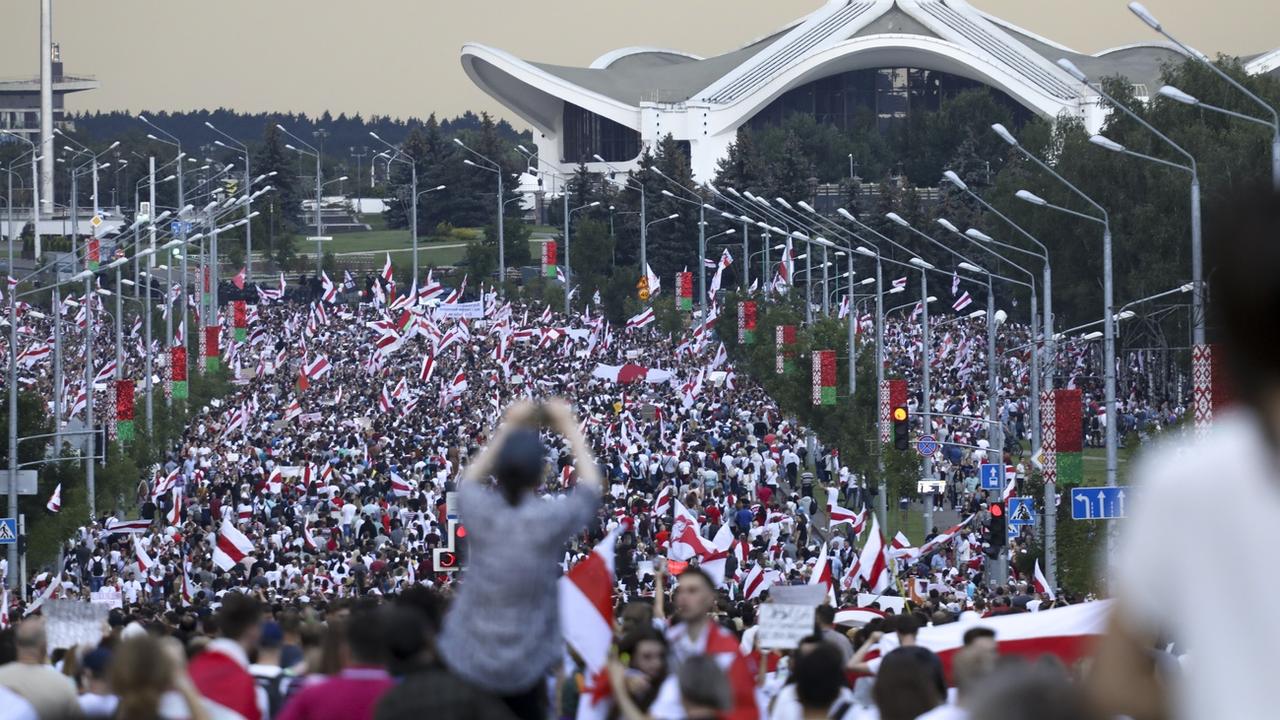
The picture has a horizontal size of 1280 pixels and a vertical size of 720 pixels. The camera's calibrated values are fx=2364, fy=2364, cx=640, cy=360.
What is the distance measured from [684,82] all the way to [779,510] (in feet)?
322

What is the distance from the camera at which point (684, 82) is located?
128000 mm

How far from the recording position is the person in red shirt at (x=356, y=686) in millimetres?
5062

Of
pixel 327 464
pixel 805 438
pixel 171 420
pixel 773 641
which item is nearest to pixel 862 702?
pixel 773 641

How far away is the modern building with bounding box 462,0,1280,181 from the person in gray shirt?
10591cm

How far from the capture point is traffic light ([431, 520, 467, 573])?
22250mm

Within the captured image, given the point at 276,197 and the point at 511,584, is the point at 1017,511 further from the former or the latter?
the point at 276,197

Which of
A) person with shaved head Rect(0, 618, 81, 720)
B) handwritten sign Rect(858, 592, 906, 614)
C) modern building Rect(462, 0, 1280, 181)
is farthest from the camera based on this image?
modern building Rect(462, 0, 1280, 181)

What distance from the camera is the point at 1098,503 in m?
22.7

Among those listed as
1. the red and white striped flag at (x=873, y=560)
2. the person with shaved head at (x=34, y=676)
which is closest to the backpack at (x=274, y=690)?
the person with shaved head at (x=34, y=676)

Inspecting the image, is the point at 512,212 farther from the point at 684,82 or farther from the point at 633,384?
the point at 633,384

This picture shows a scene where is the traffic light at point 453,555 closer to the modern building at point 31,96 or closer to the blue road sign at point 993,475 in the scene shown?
the blue road sign at point 993,475

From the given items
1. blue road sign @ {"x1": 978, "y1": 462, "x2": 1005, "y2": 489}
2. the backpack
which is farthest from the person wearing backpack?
blue road sign @ {"x1": 978, "y1": 462, "x2": 1005, "y2": 489}

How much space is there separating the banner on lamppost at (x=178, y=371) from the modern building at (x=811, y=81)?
2685 inches

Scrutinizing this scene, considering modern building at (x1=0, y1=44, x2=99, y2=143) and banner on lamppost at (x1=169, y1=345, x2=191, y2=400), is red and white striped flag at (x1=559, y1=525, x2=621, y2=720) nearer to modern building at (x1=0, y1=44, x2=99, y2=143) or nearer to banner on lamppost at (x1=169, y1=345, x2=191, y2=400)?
banner on lamppost at (x1=169, y1=345, x2=191, y2=400)
